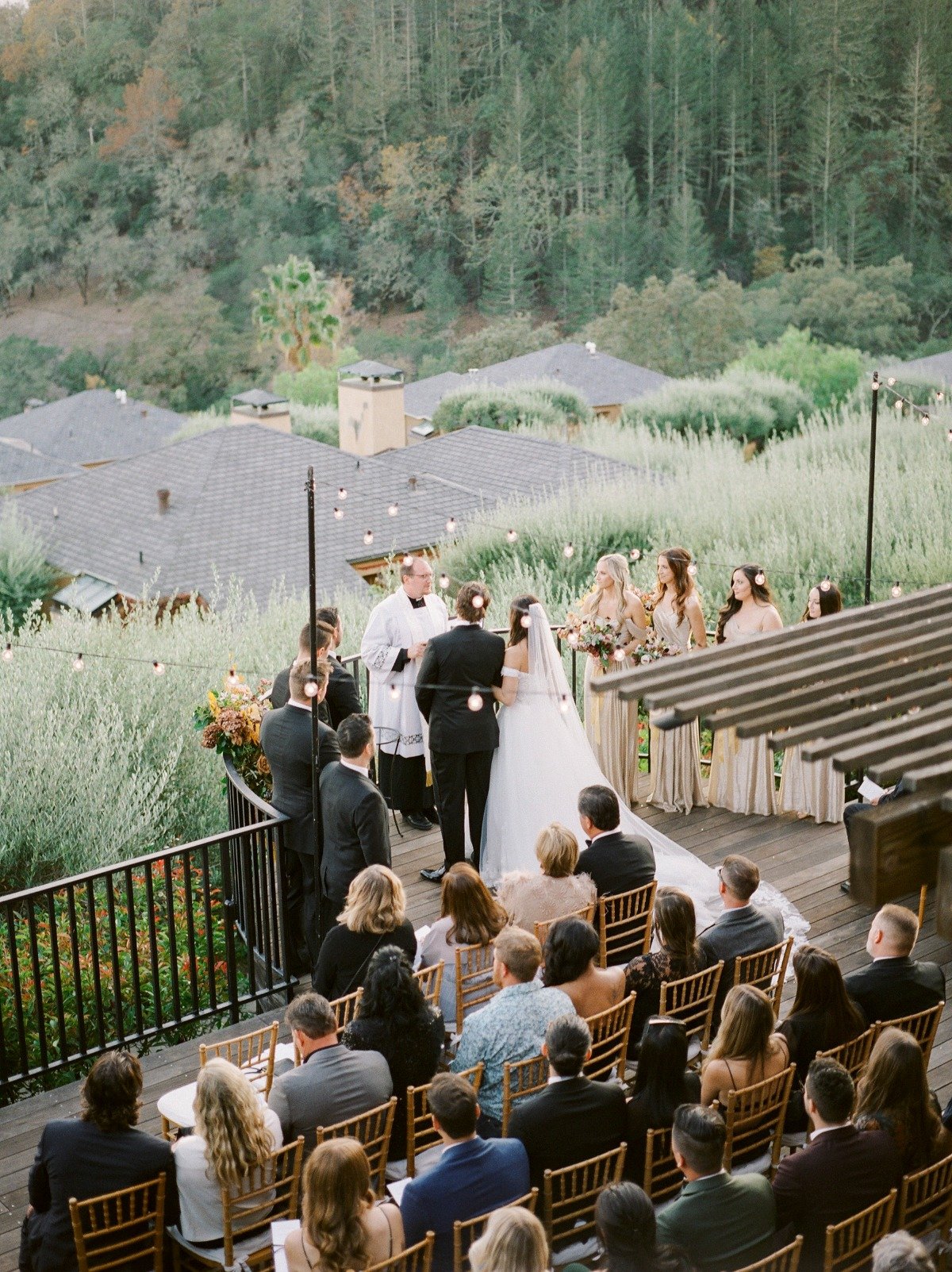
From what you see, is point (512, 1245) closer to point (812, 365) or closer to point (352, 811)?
point (352, 811)

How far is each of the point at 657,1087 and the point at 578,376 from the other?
39495 millimetres

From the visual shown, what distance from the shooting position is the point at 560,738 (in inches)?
304

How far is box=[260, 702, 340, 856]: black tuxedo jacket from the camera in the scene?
6523mm

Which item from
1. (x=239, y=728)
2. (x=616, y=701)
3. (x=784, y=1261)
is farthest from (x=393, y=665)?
(x=784, y=1261)

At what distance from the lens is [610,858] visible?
6.15m

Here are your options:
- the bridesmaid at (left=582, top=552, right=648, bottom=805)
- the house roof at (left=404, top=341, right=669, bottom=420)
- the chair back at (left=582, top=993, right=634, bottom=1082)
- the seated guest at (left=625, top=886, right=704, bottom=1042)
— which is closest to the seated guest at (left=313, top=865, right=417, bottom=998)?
the chair back at (left=582, top=993, right=634, bottom=1082)

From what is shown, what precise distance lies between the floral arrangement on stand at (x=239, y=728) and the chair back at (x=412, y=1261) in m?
3.45

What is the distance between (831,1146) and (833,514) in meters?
12.1

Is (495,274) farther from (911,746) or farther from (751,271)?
(911,746)

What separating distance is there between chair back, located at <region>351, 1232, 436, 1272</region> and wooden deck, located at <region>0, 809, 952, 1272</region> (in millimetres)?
1739

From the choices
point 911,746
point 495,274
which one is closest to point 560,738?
point 911,746

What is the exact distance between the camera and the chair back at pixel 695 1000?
5.23 meters

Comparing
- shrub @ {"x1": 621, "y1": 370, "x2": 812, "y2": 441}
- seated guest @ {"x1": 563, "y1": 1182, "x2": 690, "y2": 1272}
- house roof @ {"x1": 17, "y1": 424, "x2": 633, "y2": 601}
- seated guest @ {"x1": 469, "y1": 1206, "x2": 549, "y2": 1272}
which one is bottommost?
shrub @ {"x1": 621, "y1": 370, "x2": 812, "y2": 441}

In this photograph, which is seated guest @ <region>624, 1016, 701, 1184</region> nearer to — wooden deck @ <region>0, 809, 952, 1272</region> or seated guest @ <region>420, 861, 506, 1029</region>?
seated guest @ <region>420, 861, 506, 1029</region>
